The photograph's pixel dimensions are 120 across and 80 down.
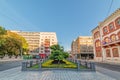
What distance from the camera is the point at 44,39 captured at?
86.1 metres

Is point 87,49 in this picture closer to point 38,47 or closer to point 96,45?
point 96,45

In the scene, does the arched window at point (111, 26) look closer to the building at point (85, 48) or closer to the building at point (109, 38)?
the building at point (109, 38)

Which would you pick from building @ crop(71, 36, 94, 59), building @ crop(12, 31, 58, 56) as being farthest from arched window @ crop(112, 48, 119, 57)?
building @ crop(12, 31, 58, 56)

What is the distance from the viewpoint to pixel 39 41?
84.9m

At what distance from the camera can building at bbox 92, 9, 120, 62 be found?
2888cm

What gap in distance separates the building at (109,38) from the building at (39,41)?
4847 centimetres

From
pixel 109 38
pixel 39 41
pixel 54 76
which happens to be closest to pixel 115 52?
pixel 109 38

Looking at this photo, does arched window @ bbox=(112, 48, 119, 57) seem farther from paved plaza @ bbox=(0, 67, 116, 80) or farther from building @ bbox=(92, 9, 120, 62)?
paved plaza @ bbox=(0, 67, 116, 80)

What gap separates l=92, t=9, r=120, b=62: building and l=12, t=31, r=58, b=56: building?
48.5 metres

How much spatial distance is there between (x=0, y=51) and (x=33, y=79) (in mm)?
28311

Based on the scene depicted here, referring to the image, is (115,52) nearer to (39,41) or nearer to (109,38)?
(109,38)

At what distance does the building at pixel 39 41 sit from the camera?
3243 inches

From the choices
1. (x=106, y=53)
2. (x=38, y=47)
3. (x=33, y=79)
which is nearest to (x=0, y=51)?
(x=33, y=79)

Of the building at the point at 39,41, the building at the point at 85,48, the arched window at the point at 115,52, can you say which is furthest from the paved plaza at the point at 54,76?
the building at the point at 39,41
